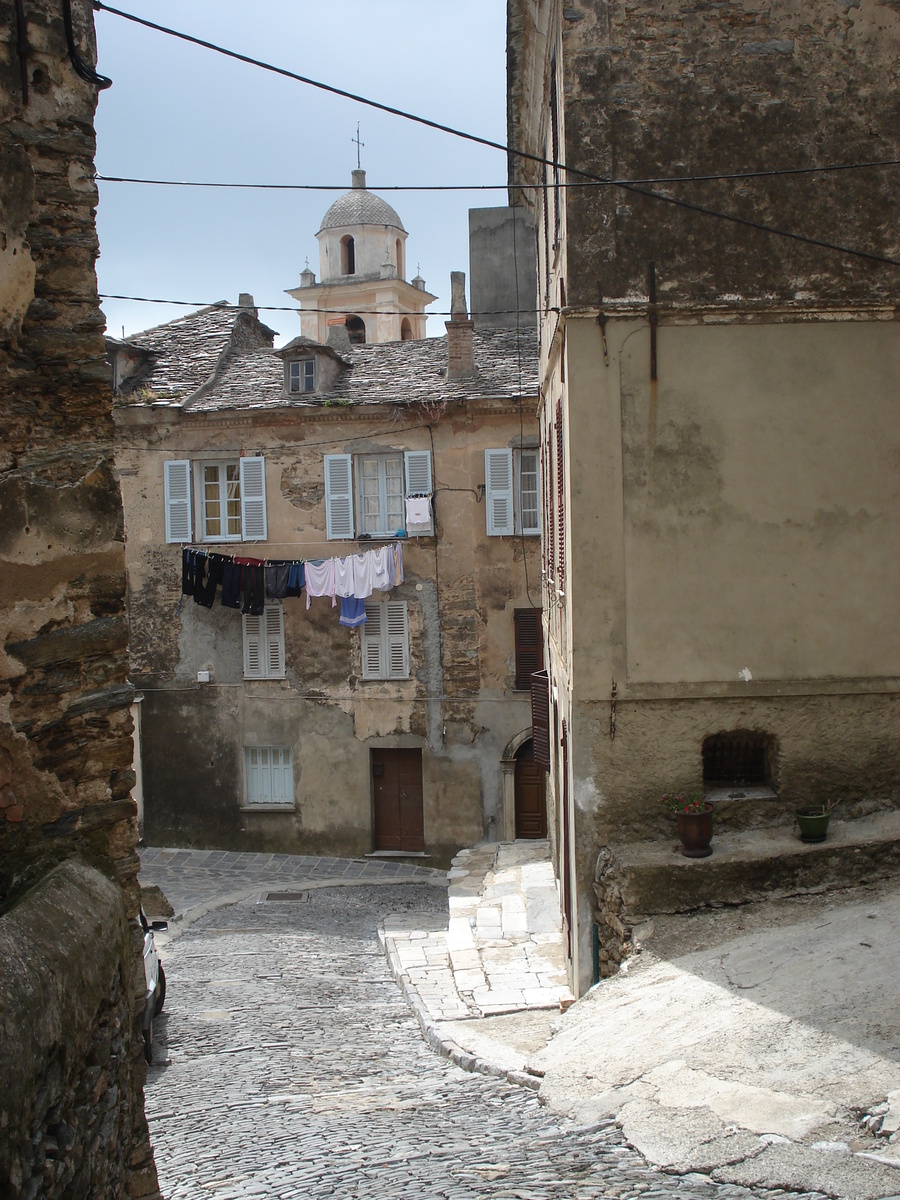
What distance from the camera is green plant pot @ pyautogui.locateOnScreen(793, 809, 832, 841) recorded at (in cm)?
941

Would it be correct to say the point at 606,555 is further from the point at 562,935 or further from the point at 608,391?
the point at 562,935

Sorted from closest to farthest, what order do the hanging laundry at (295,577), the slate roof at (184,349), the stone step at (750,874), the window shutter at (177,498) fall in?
the stone step at (750,874) < the hanging laundry at (295,577) < the window shutter at (177,498) < the slate roof at (184,349)

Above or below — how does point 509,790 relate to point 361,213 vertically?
below

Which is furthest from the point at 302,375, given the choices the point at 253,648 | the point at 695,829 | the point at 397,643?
the point at 695,829

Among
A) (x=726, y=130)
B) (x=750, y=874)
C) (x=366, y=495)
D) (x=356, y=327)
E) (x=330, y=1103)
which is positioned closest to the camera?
(x=330, y=1103)

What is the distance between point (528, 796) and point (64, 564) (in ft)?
55.9

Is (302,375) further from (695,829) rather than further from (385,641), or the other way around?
(695,829)

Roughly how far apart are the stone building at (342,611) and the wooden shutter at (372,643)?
4 cm

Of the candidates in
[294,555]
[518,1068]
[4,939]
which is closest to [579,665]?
[518,1068]

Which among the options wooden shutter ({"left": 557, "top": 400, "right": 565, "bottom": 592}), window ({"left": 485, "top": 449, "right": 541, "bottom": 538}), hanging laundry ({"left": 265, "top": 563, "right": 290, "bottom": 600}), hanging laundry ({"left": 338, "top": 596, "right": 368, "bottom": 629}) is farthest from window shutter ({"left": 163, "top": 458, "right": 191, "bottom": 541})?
wooden shutter ({"left": 557, "top": 400, "right": 565, "bottom": 592})

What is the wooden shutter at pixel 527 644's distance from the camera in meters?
20.7

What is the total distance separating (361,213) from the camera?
4178cm

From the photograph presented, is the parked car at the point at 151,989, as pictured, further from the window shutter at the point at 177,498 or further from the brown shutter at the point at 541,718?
the window shutter at the point at 177,498

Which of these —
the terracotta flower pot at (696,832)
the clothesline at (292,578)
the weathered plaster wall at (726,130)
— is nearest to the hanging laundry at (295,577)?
the clothesline at (292,578)
